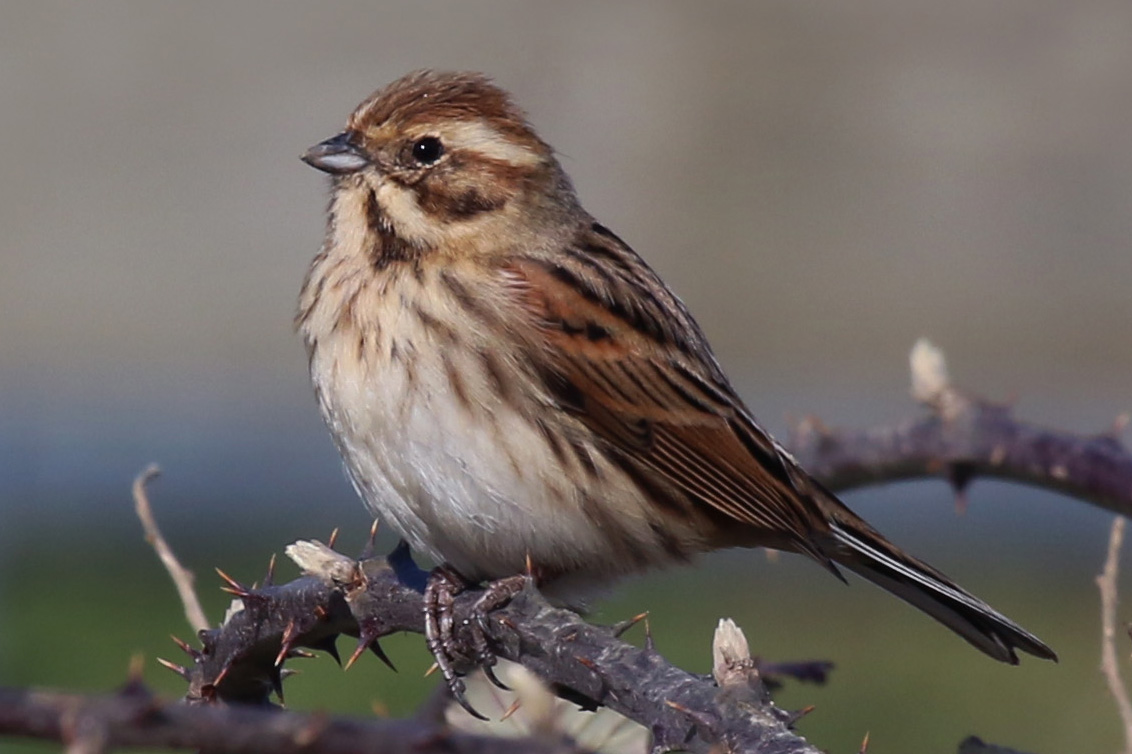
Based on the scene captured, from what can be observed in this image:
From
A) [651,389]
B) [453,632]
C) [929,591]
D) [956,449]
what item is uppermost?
[956,449]

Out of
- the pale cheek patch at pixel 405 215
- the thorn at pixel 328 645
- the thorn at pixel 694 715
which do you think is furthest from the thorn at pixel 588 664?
the pale cheek patch at pixel 405 215

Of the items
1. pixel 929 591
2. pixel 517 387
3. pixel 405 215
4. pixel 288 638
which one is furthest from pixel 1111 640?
pixel 405 215

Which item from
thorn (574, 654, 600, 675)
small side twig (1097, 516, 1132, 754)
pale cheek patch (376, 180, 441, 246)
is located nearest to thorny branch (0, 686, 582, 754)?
thorn (574, 654, 600, 675)

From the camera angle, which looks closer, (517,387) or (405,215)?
(517,387)

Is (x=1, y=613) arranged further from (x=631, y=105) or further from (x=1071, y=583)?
(x=631, y=105)

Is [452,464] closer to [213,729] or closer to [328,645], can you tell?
[328,645]

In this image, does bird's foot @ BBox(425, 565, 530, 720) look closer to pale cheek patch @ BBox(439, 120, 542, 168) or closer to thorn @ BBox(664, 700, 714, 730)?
thorn @ BBox(664, 700, 714, 730)

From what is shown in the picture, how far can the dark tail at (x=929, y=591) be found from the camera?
3.69 metres

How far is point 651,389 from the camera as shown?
168 inches

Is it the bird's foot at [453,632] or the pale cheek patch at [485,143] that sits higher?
the pale cheek patch at [485,143]

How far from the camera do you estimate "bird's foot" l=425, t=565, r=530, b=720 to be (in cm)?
320

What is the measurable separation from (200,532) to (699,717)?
8240 millimetres

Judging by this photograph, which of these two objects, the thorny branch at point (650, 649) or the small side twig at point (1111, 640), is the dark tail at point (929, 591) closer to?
the thorny branch at point (650, 649)

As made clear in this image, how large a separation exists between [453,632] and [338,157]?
128cm
